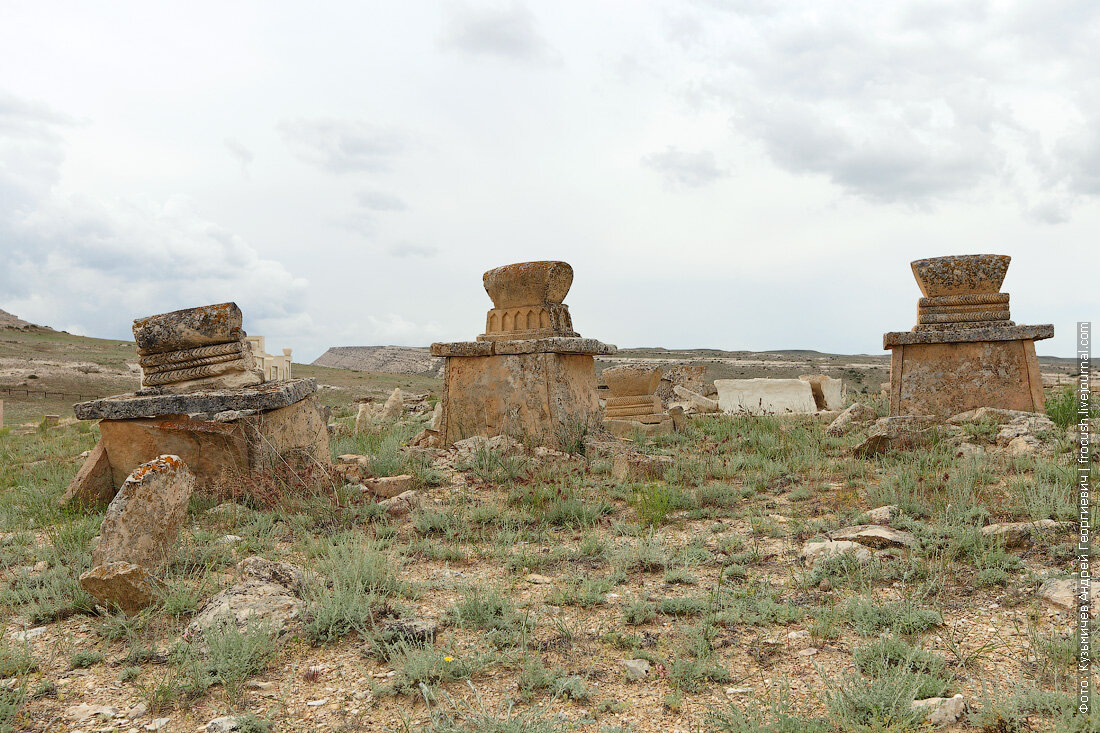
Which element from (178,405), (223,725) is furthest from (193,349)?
(223,725)

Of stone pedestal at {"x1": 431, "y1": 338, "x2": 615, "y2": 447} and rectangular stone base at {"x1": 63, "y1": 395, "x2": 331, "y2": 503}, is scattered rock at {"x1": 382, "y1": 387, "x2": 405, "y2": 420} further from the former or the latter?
rectangular stone base at {"x1": 63, "y1": 395, "x2": 331, "y2": 503}

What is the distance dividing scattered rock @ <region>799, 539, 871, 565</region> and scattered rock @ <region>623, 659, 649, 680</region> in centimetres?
139

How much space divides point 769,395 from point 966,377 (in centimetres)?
461

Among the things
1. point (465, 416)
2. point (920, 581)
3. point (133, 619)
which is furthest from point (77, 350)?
point (920, 581)

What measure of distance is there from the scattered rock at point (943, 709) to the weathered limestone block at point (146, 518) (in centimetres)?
350

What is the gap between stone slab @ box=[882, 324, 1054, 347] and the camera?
7.50 m

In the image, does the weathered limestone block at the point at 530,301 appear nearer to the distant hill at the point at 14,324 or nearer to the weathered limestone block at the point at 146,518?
the weathered limestone block at the point at 146,518

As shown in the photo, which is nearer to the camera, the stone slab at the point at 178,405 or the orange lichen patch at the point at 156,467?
the orange lichen patch at the point at 156,467

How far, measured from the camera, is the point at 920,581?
3.33 meters

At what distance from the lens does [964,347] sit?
304 inches

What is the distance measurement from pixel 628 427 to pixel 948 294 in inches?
160

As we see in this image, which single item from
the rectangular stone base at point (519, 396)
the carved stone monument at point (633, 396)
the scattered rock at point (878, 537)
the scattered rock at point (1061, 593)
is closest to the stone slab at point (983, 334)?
the carved stone monument at point (633, 396)

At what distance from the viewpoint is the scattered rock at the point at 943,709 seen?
2217 millimetres

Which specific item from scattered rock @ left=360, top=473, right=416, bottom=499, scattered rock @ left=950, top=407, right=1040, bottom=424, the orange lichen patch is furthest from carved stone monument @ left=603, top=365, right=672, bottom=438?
the orange lichen patch
